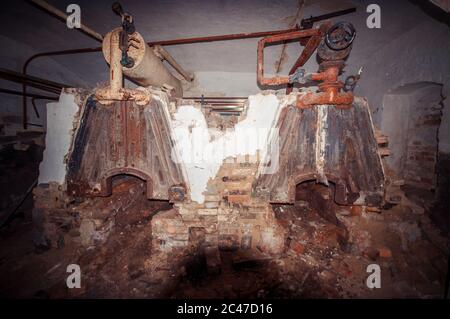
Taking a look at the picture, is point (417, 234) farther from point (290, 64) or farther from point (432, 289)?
point (290, 64)

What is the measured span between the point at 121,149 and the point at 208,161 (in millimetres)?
1275

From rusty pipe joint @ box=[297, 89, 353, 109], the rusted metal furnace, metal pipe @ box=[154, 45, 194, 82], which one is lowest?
the rusted metal furnace

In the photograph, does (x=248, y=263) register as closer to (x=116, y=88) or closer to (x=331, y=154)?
(x=331, y=154)

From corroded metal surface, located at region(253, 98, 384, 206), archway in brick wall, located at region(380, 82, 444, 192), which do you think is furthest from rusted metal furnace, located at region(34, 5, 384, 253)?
archway in brick wall, located at region(380, 82, 444, 192)

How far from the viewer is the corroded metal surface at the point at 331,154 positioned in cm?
258

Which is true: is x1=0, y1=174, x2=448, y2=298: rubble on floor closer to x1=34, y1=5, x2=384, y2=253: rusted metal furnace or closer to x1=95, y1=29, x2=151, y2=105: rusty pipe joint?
x1=34, y1=5, x2=384, y2=253: rusted metal furnace

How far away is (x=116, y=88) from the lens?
236 centimetres

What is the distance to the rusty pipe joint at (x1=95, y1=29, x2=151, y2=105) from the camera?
228cm

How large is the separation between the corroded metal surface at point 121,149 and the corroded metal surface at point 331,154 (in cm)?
144

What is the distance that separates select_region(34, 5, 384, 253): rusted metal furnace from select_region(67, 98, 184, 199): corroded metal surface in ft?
0.05

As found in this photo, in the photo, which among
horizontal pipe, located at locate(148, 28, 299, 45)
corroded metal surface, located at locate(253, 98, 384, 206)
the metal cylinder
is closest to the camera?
the metal cylinder

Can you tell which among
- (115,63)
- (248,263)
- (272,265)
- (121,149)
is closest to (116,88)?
(115,63)
